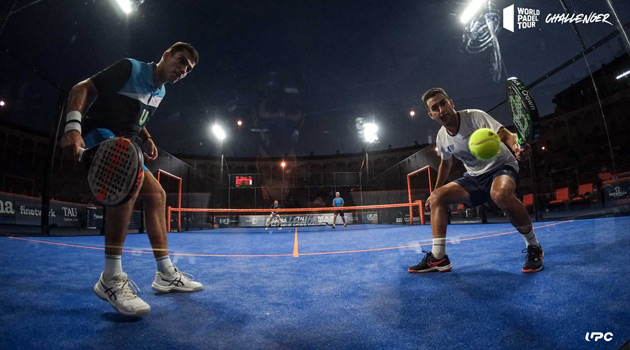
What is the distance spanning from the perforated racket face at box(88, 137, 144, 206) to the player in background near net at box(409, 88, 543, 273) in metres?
2.12

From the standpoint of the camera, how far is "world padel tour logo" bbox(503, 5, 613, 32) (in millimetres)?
4977

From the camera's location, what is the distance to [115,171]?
47.2 inches

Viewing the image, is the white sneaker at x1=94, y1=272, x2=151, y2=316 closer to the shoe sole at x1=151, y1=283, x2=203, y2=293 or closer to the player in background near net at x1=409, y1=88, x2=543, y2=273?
the shoe sole at x1=151, y1=283, x2=203, y2=293

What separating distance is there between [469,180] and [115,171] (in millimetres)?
2776

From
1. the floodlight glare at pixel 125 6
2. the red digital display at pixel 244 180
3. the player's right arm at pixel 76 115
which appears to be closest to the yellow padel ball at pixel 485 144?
the player's right arm at pixel 76 115

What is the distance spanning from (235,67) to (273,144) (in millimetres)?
28175

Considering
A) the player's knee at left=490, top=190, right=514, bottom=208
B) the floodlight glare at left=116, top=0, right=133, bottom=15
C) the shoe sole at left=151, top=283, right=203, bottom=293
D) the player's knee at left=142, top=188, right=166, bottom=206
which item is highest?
the floodlight glare at left=116, top=0, right=133, bottom=15

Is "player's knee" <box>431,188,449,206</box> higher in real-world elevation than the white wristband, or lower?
lower

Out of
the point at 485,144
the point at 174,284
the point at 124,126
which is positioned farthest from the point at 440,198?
the point at 124,126

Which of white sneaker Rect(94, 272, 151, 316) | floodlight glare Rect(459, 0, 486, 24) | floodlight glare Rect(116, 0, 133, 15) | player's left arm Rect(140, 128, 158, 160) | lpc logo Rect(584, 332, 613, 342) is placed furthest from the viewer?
floodlight glare Rect(459, 0, 486, 24)

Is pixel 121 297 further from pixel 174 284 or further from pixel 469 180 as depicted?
pixel 469 180

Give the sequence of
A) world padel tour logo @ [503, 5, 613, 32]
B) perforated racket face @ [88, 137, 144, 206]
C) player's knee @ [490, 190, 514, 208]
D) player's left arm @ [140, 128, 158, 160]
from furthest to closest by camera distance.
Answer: world padel tour logo @ [503, 5, 613, 32] < player's left arm @ [140, 128, 158, 160] < player's knee @ [490, 190, 514, 208] < perforated racket face @ [88, 137, 144, 206]

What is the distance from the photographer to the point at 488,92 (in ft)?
42.7

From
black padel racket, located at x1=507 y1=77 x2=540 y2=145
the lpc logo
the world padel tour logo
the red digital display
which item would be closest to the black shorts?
black padel racket, located at x1=507 y1=77 x2=540 y2=145
